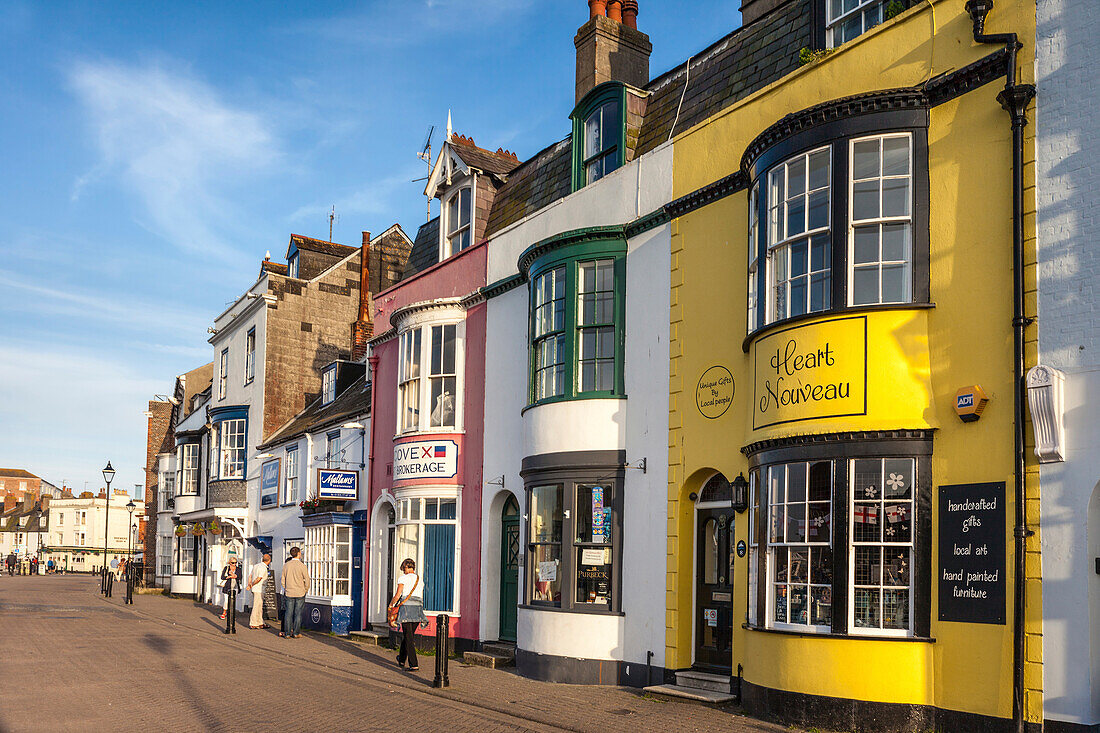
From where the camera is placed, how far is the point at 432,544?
19734mm

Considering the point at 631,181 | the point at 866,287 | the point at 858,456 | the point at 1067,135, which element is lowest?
the point at 858,456

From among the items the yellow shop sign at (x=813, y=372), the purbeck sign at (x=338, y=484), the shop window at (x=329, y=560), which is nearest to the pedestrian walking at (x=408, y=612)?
the yellow shop sign at (x=813, y=372)

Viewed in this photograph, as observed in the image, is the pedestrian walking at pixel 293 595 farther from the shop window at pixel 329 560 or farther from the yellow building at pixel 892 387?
the yellow building at pixel 892 387

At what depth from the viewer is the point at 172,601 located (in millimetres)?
36469

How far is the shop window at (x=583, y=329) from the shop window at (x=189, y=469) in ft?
82.0

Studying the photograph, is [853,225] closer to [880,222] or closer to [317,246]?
[880,222]

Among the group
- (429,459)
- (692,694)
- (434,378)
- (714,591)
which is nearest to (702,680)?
(692,694)

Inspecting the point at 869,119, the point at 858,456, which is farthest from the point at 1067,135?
the point at 858,456

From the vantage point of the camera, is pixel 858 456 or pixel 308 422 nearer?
A: pixel 858 456

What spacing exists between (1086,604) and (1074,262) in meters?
3.02

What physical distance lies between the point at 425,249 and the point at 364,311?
841 cm

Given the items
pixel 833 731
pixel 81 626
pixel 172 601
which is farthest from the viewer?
pixel 172 601

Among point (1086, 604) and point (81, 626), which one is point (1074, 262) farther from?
point (81, 626)

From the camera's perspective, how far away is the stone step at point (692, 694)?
40.2ft
